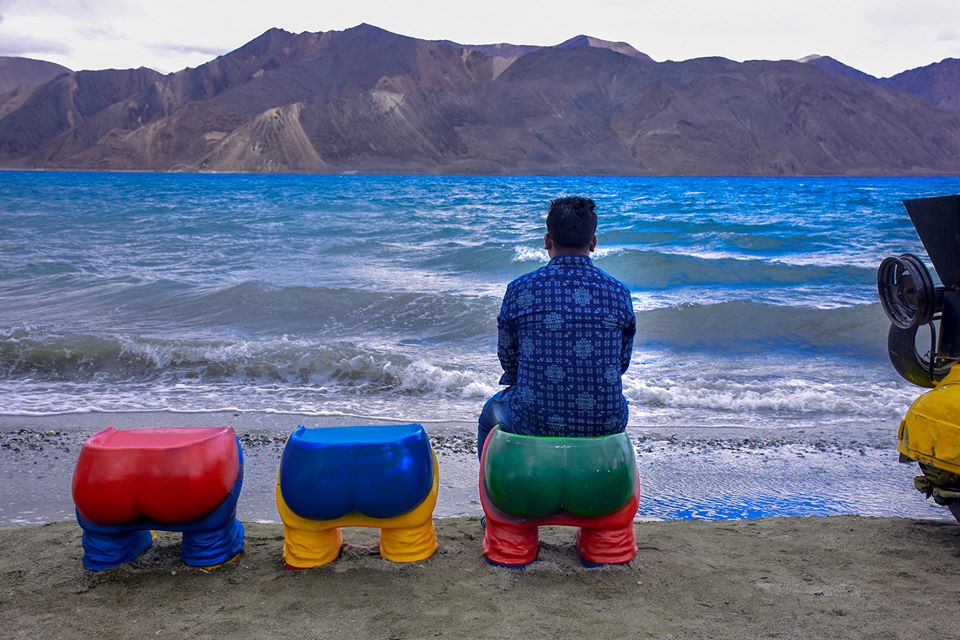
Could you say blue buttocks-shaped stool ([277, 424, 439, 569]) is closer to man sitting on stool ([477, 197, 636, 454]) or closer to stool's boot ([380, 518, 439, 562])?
stool's boot ([380, 518, 439, 562])

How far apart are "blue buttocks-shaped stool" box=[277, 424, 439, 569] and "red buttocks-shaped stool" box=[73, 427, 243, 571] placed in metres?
0.24

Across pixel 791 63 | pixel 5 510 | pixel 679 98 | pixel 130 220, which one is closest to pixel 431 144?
pixel 679 98

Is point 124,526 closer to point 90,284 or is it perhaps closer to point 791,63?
point 90,284

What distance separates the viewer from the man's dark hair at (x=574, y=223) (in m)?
3.19

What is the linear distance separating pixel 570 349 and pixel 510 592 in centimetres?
93

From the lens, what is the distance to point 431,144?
144 meters

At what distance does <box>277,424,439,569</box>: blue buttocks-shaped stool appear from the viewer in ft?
10.0

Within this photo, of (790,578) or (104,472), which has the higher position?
(104,472)

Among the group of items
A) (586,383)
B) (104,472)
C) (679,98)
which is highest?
→ (679,98)

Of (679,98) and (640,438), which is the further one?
(679,98)

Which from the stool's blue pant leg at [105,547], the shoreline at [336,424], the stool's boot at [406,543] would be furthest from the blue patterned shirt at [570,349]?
the shoreline at [336,424]

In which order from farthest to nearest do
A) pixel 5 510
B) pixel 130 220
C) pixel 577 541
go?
pixel 130 220, pixel 5 510, pixel 577 541

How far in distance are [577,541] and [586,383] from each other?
756 mm

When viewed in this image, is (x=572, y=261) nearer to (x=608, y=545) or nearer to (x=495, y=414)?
(x=495, y=414)
